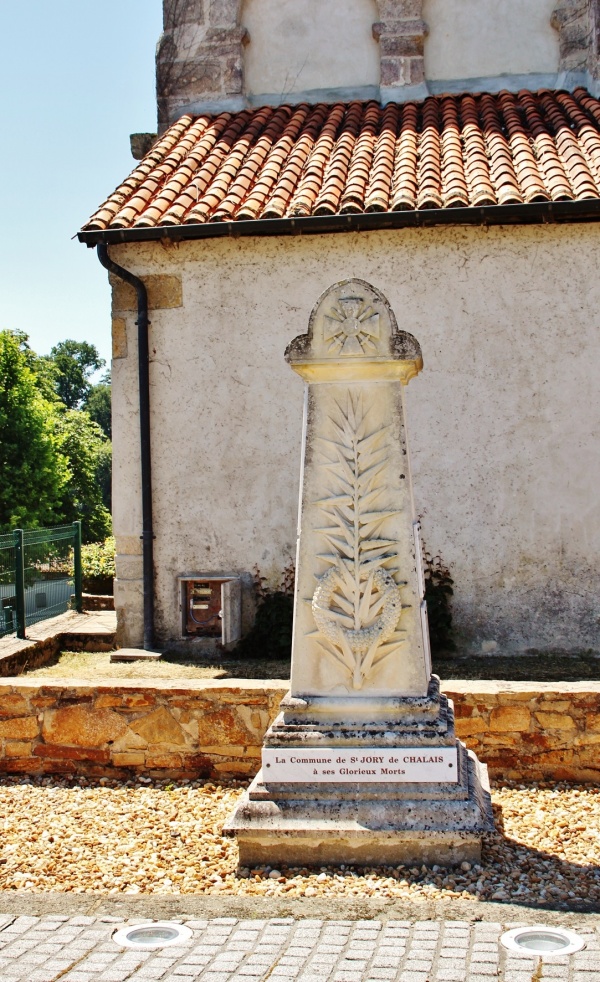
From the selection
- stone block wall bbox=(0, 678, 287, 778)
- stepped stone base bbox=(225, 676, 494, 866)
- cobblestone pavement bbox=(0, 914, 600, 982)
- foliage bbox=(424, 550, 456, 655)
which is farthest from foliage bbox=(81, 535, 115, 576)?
cobblestone pavement bbox=(0, 914, 600, 982)

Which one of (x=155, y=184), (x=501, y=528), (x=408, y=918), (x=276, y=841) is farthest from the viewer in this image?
(x=155, y=184)

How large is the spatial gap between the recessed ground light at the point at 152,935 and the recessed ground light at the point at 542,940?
1202 millimetres

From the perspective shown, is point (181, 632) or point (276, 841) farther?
point (181, 632)

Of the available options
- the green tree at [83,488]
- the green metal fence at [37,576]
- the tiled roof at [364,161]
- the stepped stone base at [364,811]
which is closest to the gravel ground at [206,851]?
the stepped stone base at [364,811]

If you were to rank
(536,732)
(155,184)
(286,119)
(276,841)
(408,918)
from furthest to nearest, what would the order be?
(286,119) < (155,184) < (536,732) < (276,841) < (408,918)

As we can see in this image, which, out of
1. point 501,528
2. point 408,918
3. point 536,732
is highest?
point 501,528

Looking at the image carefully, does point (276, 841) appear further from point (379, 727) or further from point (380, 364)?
point (380, 364)

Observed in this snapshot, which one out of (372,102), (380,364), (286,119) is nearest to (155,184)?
(286,119)

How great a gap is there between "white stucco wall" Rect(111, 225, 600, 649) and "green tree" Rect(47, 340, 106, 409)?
65935 mm

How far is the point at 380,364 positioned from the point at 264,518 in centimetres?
488

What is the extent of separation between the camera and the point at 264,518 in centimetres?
978

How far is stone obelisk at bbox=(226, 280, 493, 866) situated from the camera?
15.8ft

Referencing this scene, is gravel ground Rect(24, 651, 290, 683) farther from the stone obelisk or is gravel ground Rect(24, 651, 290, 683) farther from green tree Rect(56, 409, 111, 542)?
green tree Rect(56, 409, 111, 542)

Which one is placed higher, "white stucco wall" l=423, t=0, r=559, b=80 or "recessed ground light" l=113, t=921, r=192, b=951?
"white stucco wall" l=423, t=0, r=559, b=80
